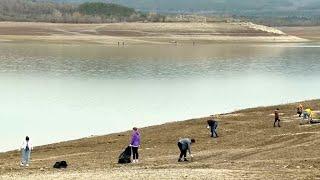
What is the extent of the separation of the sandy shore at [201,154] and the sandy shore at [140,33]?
98728 mm

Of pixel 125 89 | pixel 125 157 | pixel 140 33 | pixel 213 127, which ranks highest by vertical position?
pixel 125 157

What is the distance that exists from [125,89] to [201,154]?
30.7m

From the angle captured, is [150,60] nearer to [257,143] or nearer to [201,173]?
[257,143]

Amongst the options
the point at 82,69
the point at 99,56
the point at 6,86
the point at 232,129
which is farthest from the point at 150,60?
the point at 232,129

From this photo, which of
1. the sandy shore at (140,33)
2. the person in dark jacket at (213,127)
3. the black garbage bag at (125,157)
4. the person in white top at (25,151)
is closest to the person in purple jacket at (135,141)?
the black garbage bag at (125,157)

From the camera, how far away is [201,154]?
915 inches

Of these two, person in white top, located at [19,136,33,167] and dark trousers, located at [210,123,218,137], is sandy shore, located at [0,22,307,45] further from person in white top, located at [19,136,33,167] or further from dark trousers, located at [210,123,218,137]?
person in white top, located at [19,136,33,167]

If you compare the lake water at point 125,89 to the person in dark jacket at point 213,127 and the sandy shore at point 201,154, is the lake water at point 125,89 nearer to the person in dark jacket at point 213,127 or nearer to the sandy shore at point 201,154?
the sandy shore at point 201,154

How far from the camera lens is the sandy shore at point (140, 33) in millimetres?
Answer: 134000

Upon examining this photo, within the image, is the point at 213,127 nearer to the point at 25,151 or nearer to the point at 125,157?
the point at 125,157

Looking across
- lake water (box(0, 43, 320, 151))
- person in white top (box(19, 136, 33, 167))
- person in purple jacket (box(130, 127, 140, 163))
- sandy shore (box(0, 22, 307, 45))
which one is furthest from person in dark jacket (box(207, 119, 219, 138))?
sandy shore (box(0, 22, 307, 45))

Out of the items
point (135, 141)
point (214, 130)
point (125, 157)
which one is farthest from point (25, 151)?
point (214, 130)

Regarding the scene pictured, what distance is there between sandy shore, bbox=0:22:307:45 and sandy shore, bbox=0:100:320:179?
9873 centimetres

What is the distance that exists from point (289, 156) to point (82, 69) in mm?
52438
